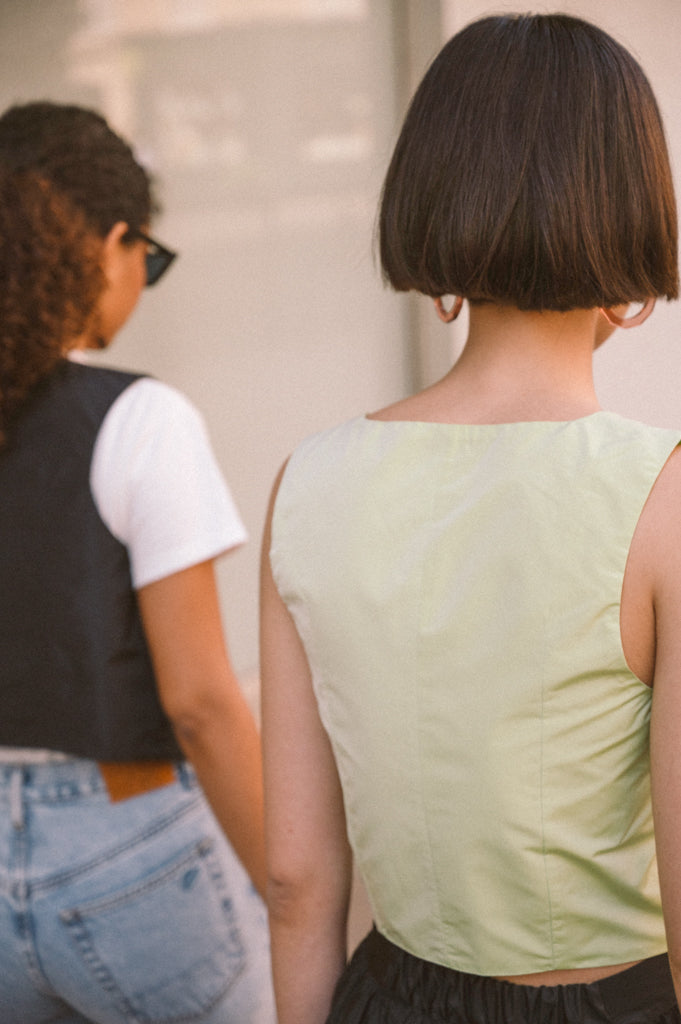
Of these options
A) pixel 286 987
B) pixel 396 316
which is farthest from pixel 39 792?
pixel 396 316

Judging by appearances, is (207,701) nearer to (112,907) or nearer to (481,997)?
(112,907)

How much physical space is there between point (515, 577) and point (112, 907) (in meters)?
0.83

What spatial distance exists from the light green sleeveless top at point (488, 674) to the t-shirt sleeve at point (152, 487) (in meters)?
0.41

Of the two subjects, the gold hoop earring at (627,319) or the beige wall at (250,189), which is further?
the beige wall at (250,189)

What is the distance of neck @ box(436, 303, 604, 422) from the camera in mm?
989

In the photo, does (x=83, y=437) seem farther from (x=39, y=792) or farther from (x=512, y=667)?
(x=512, y=667)

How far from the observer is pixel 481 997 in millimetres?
1013

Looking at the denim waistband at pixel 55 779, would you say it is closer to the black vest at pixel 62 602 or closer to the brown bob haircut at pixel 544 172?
the black vest at pixel 62 602

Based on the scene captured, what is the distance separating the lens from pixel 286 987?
120cm

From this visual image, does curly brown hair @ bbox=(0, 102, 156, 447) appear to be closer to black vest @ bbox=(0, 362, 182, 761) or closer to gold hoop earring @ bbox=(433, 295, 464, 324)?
black vest @ bbox=(0, 362, 182, 761)

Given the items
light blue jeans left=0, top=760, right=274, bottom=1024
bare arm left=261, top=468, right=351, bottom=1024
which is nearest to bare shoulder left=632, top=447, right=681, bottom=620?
bare arm left=261, top=468, right=351, bottom=1024

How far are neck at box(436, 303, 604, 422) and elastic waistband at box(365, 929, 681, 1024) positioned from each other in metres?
0.54

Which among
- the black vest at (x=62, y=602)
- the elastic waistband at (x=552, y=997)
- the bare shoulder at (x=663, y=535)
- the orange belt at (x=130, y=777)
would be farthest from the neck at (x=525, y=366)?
the orange belt at (x=130, y=777)

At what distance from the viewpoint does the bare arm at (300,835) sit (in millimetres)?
1174
